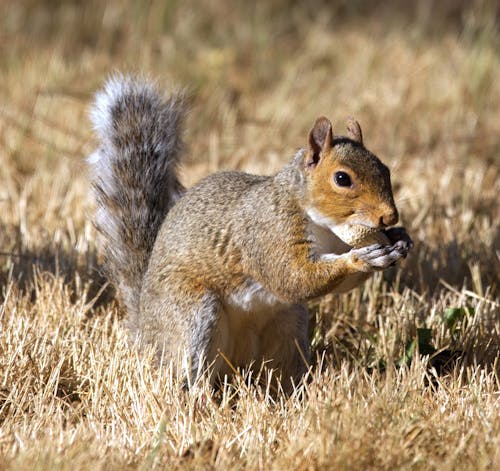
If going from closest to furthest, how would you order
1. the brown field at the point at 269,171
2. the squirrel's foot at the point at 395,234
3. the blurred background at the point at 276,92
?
the brown field at the point at 269,171
the squirrel's foot at the point at 395,234
the blurred background at the point at 276,92

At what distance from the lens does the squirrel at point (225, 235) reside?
2.76 m

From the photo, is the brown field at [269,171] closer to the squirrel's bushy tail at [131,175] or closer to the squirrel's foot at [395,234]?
the squirrel's bushy tail at [131,175]

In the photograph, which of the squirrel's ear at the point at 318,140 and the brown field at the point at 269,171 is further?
the squirrel's ear at the point at 318,140

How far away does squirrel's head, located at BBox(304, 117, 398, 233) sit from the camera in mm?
2639

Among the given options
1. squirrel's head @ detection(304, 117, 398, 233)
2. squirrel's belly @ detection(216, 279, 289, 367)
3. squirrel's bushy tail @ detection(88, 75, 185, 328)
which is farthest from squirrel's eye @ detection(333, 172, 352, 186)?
squirrel's bushy tail @ detection(88, 75, 185, 328)

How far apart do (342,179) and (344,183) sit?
13 millimetres

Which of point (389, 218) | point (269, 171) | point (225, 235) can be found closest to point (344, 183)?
point (389, 218)

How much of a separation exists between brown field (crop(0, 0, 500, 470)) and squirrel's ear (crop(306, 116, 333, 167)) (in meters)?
0.61

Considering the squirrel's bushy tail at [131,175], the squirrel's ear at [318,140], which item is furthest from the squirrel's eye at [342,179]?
the squirrel's bushy tail at [131,175]

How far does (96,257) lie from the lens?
12.9 feet

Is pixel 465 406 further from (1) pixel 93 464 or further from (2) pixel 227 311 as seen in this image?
(1) pixel 93 464

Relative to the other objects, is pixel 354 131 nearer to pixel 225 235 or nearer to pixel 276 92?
pixel 225 235

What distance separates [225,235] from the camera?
3.06 metres

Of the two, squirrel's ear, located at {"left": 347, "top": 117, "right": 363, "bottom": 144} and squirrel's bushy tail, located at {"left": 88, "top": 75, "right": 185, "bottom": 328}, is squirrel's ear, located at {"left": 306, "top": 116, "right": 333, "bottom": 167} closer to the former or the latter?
squirrel's ear, located at {"left": 347, "top": 117, "right": 363, "bottom": 144}
